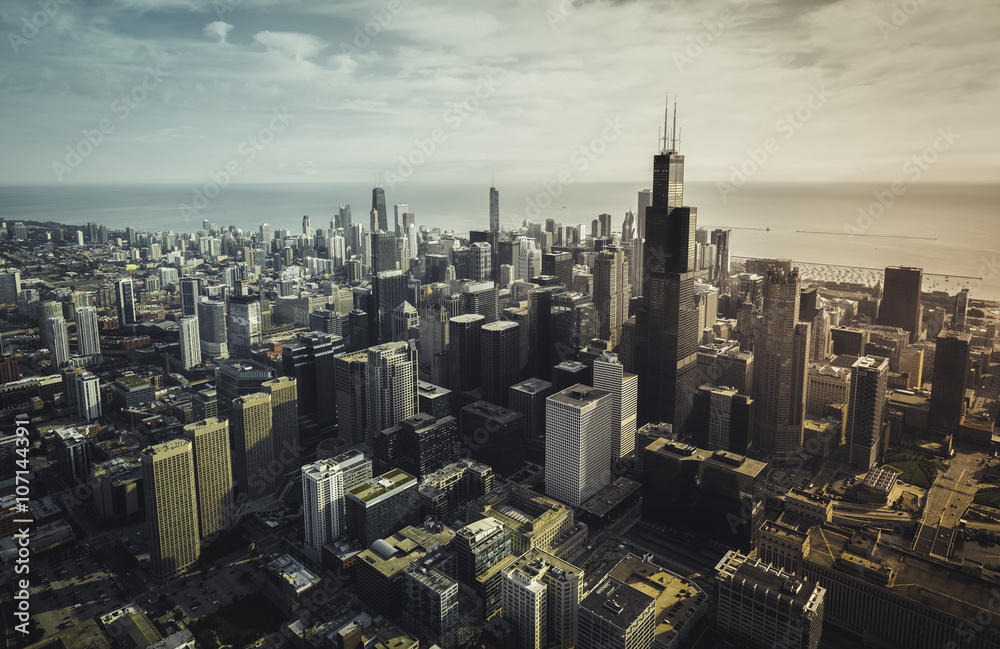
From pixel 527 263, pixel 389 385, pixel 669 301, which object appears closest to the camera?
pixel 389 385

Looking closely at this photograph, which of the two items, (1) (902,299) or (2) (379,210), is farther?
(2) (379,210)

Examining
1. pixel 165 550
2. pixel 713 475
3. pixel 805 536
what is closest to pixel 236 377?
pixel 165 550

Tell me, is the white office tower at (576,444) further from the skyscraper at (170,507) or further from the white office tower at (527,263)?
the white office tower at (527,263)

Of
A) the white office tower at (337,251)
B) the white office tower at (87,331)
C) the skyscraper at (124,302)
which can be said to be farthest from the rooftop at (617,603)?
the white office tower at (337,251)

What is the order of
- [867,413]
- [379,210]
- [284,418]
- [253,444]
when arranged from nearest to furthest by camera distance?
[867,413] → [253,444] → [284,418] → [379,210]

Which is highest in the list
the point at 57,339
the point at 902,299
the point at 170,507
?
the point at 902,299

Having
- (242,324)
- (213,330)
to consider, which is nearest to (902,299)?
(242,324)

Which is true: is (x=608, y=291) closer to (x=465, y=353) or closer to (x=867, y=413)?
(x=465, y=353)

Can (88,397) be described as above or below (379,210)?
below
